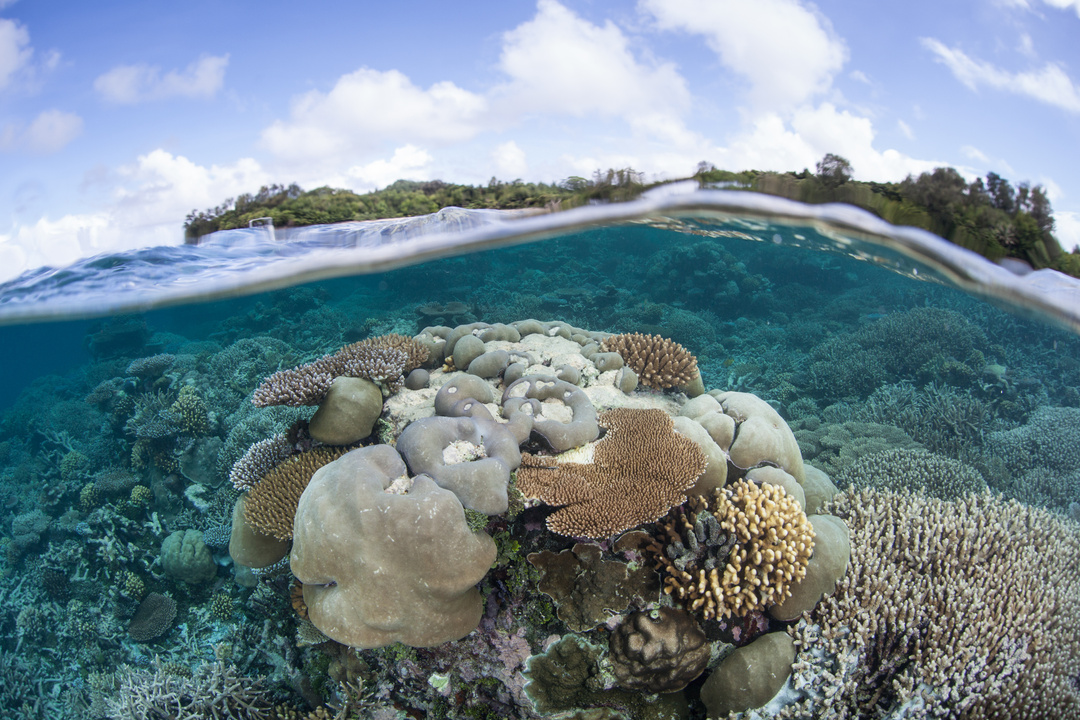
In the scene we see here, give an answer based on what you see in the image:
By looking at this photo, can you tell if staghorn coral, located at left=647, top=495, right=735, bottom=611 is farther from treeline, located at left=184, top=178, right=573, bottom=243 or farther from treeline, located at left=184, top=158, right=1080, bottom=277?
treeline, located at left=184, top=178, right=573, bottom=243

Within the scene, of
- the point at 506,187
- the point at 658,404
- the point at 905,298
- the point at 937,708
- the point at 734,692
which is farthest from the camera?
the point at 905,298

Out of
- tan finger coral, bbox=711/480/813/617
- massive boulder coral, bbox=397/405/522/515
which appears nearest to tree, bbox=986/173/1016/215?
tan finger coral, bbox=711/480/813/617

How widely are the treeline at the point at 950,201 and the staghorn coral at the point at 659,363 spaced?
3547 mm

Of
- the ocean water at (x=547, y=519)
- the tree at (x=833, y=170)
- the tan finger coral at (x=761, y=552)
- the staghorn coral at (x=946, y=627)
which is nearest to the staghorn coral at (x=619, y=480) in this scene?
the ocean water at (x=547, y=519)

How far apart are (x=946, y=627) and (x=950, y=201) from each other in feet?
18.5

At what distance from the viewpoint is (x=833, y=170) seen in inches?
282

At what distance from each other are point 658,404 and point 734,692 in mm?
3054

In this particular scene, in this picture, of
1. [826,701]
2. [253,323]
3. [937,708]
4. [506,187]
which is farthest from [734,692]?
[253,323]

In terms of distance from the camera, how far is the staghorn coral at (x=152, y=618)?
766 centimetres

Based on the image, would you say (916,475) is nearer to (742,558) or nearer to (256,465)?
(742,558)

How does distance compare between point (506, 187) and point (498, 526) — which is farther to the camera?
point (506, 187)

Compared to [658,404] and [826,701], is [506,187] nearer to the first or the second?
[658,404]

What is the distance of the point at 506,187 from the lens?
8.85 m

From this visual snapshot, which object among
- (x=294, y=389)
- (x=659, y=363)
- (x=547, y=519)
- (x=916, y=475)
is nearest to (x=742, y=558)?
(x=547, y=519)
